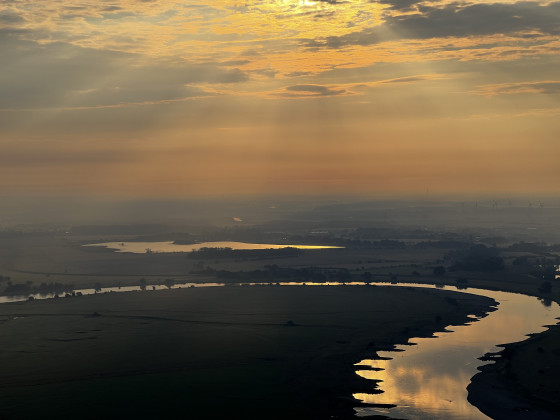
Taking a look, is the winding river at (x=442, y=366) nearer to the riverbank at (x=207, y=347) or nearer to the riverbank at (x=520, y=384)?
the riverbank at (x=520, y=384)

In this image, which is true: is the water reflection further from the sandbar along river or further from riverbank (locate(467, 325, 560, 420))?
riverbank (locate(467, 325, 560, 420))

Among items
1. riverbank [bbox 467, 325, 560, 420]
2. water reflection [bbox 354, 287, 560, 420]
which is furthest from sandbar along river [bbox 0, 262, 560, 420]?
riverbank [bbox 467, 325, 560, 420]

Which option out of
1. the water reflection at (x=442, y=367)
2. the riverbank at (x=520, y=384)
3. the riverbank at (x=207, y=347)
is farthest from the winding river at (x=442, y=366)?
the riverbank at (x=207, y=347)

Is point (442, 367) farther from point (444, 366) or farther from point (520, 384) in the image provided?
point (520, 384)

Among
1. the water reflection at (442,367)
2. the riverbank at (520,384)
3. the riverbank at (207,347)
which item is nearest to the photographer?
the riverbank at (520,384)

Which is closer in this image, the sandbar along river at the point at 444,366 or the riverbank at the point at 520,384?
the riverbank at the point at 520,384

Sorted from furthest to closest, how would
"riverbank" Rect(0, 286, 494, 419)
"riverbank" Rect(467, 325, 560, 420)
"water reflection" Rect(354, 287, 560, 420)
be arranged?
"riverbank" Rect(0, 286, 494, 419) < "water reflection" Rect(354, 287, 560, 420) < "riverbank" Rect(467, 325, 560, 420)

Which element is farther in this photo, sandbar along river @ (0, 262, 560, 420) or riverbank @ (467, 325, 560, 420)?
sandbar along river @ (0, 262, 560, 420)

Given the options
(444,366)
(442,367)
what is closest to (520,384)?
(442,367)
